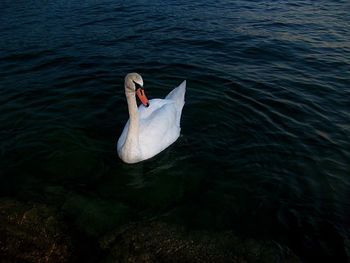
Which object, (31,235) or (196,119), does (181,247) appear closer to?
(31,235)

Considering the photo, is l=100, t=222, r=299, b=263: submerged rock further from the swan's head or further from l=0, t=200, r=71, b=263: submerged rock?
the swan's head

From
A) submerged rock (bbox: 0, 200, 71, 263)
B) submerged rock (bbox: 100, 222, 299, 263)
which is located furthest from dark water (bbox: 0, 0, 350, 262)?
Result: submerged rock (bbox: 0, 200, 71, 263)

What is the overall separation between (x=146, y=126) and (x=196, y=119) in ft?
6.45

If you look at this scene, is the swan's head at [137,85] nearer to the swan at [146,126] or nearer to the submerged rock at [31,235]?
the swan at [146,126]

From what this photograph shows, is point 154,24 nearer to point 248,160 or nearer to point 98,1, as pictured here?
point 98,1

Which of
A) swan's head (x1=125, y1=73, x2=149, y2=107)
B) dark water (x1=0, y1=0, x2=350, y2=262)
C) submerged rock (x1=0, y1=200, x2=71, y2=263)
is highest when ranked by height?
swan's head (x1=125, y1=73, x2=149, y2=107)

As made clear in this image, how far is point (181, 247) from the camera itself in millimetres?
6414

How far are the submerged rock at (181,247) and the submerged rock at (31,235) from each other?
28.2 inches

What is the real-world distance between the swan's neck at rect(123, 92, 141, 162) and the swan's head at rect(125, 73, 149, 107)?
0.79 ft

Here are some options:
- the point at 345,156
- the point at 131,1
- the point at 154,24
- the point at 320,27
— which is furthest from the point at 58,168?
the point at 131,1

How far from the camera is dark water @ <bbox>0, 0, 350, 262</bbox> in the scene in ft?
24.1

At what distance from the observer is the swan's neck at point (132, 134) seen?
8383 mm

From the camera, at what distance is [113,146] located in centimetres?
927

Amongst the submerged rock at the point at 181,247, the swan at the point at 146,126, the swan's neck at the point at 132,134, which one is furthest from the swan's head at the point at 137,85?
the submerged rock at the point at 181,247
